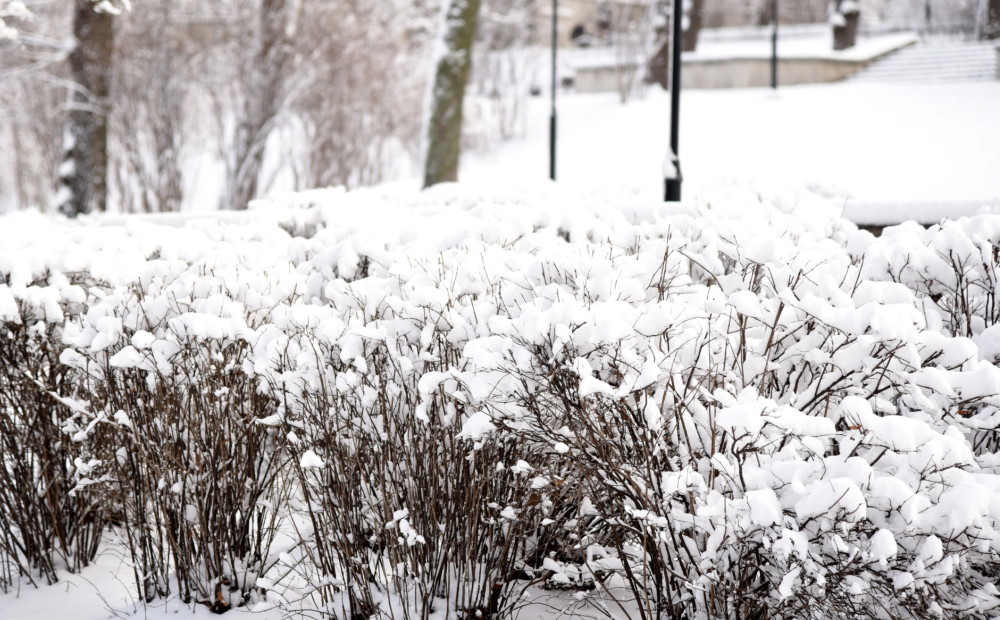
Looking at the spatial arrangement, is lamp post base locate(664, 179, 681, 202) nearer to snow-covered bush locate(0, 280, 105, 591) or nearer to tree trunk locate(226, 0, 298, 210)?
snow-covered bush locate(0, 280, 105, 591)

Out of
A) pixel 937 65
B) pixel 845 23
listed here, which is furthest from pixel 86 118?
pixel 845 23

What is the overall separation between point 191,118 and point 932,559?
21043mm

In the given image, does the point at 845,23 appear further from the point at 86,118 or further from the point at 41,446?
the point at 41,446

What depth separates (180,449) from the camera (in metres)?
3.39

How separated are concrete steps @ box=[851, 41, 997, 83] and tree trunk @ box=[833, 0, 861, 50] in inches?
73.6

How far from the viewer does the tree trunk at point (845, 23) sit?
2817cm

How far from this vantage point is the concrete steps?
908 inches

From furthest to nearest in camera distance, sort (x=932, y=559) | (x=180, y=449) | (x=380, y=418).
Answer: (x=180, y=449), (x=380, y=418), (x=932, y=559)

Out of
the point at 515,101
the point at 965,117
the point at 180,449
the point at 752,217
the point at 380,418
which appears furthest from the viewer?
Result: the point at 515,101

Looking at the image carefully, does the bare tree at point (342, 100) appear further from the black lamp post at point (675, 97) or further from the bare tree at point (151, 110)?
the black lamp post at point (675, 97)

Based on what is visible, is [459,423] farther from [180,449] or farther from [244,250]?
[244,250]

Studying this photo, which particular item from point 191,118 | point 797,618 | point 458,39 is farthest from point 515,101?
point 797,618

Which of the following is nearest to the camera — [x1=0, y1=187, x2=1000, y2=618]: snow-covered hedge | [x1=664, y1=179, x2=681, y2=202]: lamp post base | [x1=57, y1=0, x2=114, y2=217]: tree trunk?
[x1=0, y1=187, x2=1000, y2=618]: snow-covered hedge

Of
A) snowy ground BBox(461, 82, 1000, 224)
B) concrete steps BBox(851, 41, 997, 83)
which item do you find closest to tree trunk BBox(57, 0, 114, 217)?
snowy ground BBox(461, 82, 1000, 224)
